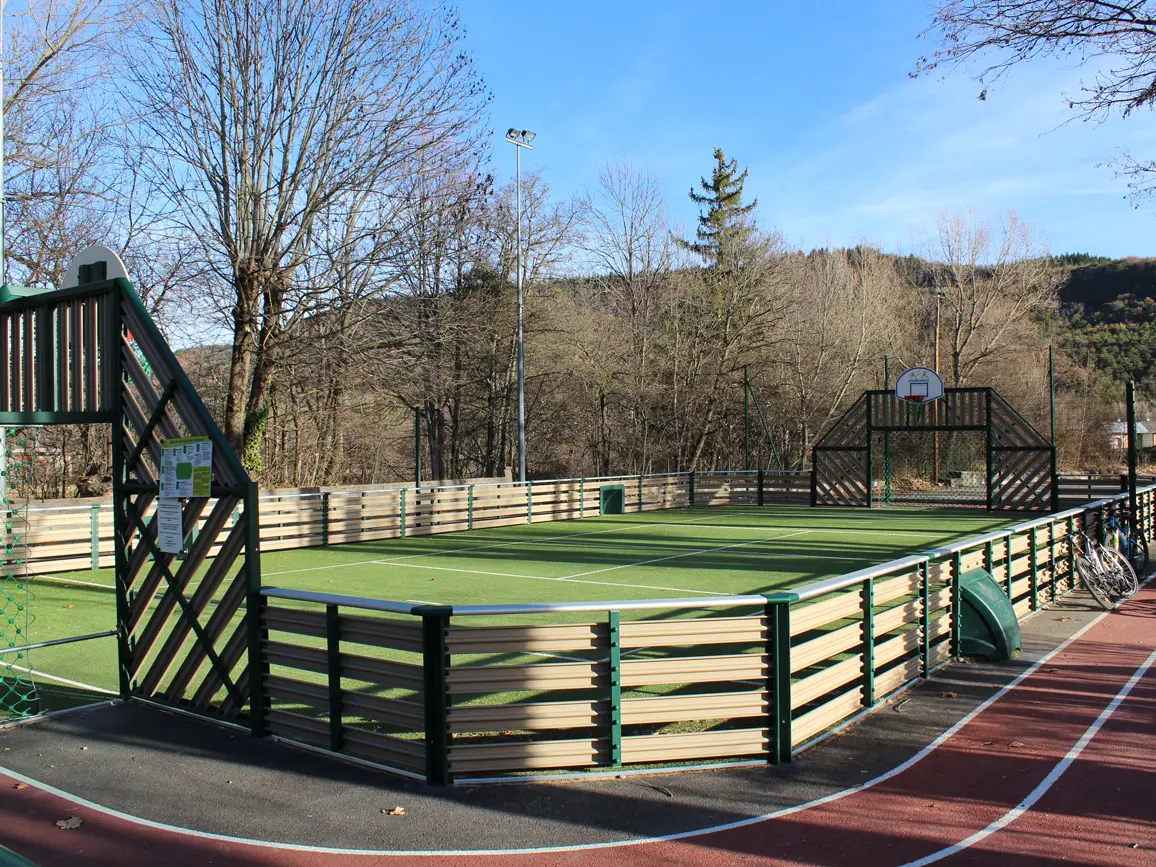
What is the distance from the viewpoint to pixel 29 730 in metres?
6.72

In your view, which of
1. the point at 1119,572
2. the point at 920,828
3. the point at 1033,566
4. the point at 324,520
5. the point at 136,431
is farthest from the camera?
the point at 324,520

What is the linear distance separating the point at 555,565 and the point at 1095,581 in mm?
8495

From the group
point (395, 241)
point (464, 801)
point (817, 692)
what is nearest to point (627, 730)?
point (817, 692)

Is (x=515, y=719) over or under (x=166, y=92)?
under

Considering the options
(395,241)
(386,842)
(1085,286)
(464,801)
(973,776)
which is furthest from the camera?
(1085,286)

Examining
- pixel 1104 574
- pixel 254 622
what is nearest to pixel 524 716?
pixel 254 622

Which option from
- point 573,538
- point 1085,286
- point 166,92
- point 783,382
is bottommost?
point 573,538

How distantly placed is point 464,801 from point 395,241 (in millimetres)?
18864

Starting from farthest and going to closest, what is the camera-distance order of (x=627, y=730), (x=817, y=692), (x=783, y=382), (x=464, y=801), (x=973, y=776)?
(x=783, y=382), (x=627, y=730), (x=817, y=692), (x=973, y=776), (x=464, y=801)

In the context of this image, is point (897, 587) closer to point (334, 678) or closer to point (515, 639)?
point (515, 639)

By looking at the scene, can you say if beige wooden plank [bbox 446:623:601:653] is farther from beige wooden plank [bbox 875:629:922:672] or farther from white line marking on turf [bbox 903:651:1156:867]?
beige wooden plank [bbox 875:629:922:672]

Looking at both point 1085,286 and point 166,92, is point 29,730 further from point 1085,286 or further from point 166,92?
point 1085,286

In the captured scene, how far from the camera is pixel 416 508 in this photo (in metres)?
21.5

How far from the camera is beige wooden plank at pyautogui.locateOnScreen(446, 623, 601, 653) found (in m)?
5.57
